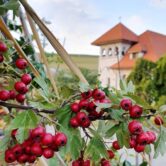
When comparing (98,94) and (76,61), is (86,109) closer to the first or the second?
(98,94)

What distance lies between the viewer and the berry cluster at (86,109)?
0.36m

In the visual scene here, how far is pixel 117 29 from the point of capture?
15000mm

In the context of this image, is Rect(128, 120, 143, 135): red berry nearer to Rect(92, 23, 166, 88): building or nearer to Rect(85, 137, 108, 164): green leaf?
Rect(85, 137, 108, 164): green leaf

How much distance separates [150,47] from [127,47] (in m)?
0.97

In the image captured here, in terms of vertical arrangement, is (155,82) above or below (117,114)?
below

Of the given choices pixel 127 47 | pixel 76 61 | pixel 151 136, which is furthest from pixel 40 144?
pixel 127 47

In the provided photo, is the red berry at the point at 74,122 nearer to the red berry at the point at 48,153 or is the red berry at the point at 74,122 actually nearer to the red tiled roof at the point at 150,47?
the red berry at the point at 48,153

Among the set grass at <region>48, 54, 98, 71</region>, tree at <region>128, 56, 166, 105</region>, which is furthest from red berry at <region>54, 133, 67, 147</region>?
tree at <region>128, 56, 166, 105</region>

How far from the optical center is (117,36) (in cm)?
1427

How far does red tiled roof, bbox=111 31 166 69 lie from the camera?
43.2 feet

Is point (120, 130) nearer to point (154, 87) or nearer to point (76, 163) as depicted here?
point (76, 163)

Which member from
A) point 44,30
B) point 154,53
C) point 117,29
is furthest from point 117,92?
point 117,29

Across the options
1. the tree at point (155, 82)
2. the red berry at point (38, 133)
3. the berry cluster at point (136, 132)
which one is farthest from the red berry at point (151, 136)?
the tree at point (155, 82)

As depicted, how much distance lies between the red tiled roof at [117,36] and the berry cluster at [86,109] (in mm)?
12909
